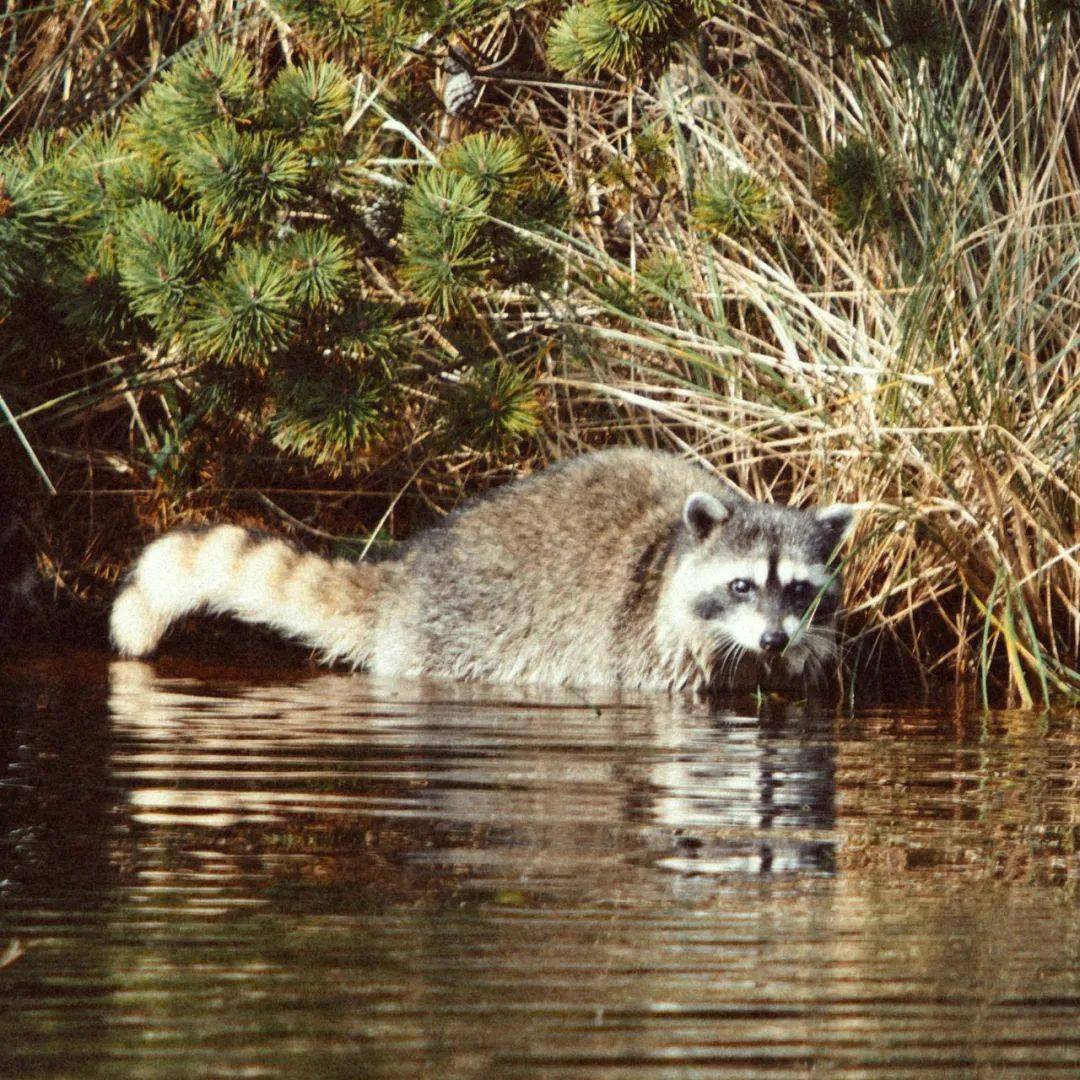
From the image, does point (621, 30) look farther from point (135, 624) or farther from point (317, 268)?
point (135, 624)

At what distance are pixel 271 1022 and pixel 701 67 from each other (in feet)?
16.9

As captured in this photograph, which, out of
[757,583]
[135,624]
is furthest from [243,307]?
[757,583]

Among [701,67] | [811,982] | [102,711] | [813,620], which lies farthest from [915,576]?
[811,982]

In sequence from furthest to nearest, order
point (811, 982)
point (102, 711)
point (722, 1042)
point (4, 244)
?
point (4, 244) < point (102, 711) < point (811, 982) < point (722, 1042)

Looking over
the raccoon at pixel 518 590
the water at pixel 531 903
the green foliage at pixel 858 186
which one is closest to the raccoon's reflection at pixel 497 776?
the water at pixel 531 903

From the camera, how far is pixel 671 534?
6488mm

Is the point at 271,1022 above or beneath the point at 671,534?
beneath

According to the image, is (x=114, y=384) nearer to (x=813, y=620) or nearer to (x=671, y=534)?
(x=671, y=534)

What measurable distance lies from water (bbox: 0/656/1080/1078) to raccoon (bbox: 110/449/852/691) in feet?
5.07

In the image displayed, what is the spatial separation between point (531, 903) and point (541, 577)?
3903 millimetres

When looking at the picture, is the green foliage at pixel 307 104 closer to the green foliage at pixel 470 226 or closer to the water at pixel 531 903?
the green foliage at pixel 470 226

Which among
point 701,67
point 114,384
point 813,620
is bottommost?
point 813,620

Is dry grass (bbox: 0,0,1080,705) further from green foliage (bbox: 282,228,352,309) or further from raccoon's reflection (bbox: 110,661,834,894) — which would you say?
raccoon's reflection (bbox: 110,661,834,894)

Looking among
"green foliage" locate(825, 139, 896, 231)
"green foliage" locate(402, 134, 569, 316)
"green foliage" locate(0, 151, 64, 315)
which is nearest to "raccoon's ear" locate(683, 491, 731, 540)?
"green foliage" locate(402, 134, 569, 316)
